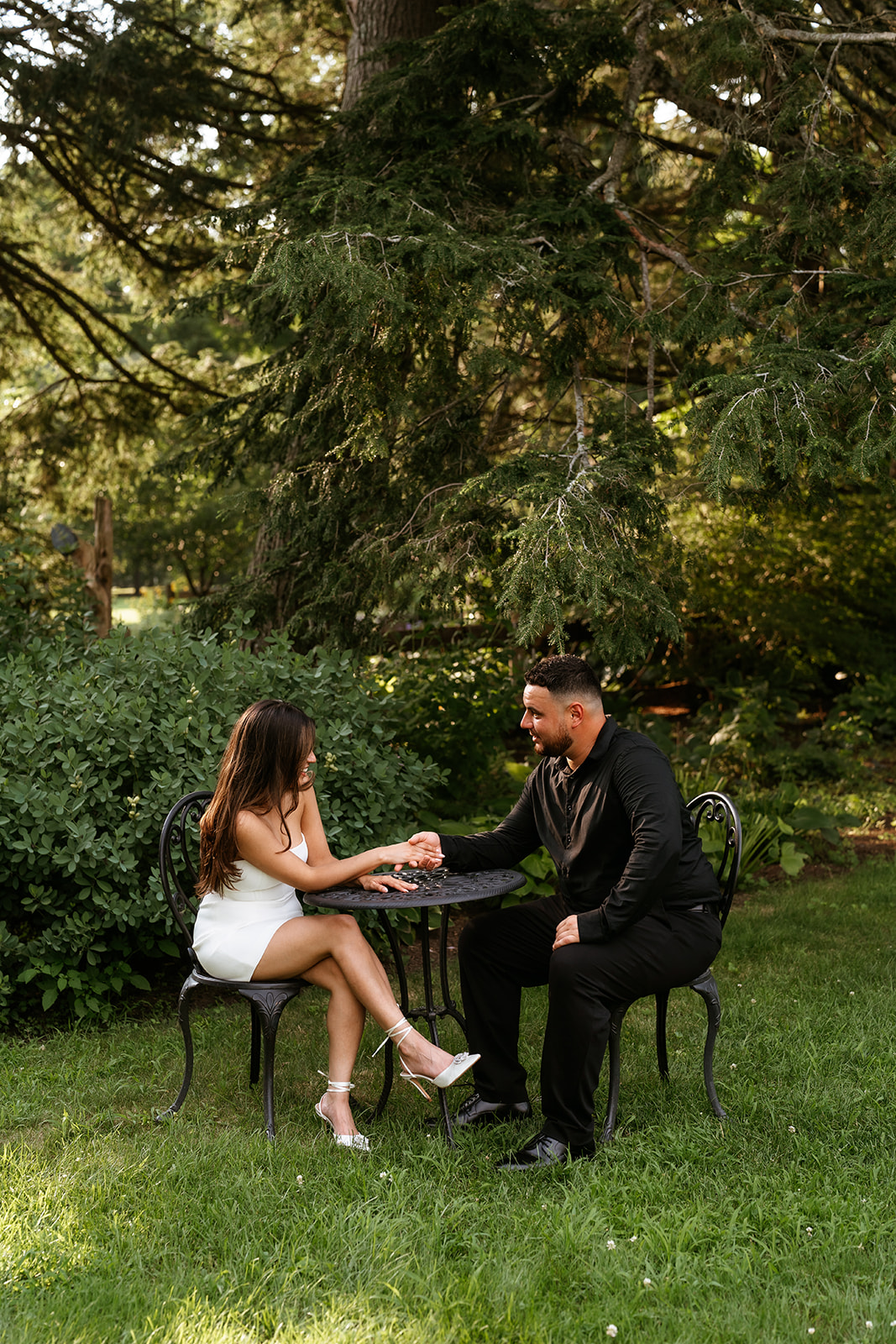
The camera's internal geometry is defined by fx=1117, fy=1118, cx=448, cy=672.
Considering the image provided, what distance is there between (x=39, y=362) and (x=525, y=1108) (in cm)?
1017

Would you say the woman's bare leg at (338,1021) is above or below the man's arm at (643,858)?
below

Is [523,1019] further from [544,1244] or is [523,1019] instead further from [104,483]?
[104,483]

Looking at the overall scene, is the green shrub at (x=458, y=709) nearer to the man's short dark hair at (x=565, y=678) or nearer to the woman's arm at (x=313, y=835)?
the woman's arm at (x=313, y=835)

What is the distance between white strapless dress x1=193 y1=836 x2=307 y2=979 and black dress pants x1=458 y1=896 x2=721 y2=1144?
60 cm

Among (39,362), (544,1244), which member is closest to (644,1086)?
(544,1244)

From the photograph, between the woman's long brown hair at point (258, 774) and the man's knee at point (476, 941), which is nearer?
the woman's long brown hair at point (258, 774)

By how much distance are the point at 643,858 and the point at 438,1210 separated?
3.38ft

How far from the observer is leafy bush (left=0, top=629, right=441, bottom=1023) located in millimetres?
4094

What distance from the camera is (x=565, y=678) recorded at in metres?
3.27

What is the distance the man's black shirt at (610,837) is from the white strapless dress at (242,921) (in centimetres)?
56

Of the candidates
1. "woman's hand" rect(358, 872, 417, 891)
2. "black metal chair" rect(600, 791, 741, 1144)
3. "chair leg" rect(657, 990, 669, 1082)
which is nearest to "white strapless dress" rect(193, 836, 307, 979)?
"woman's hand" rect(358, 872, 417, 891)

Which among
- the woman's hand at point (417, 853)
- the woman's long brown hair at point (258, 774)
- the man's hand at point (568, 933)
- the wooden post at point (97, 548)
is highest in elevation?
the wooden post at point (97, 548)

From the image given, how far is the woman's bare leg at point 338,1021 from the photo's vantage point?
3.20 meters

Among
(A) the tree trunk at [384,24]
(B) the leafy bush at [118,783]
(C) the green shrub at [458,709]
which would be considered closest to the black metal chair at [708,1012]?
(B) the leafy bush at [118,783]
